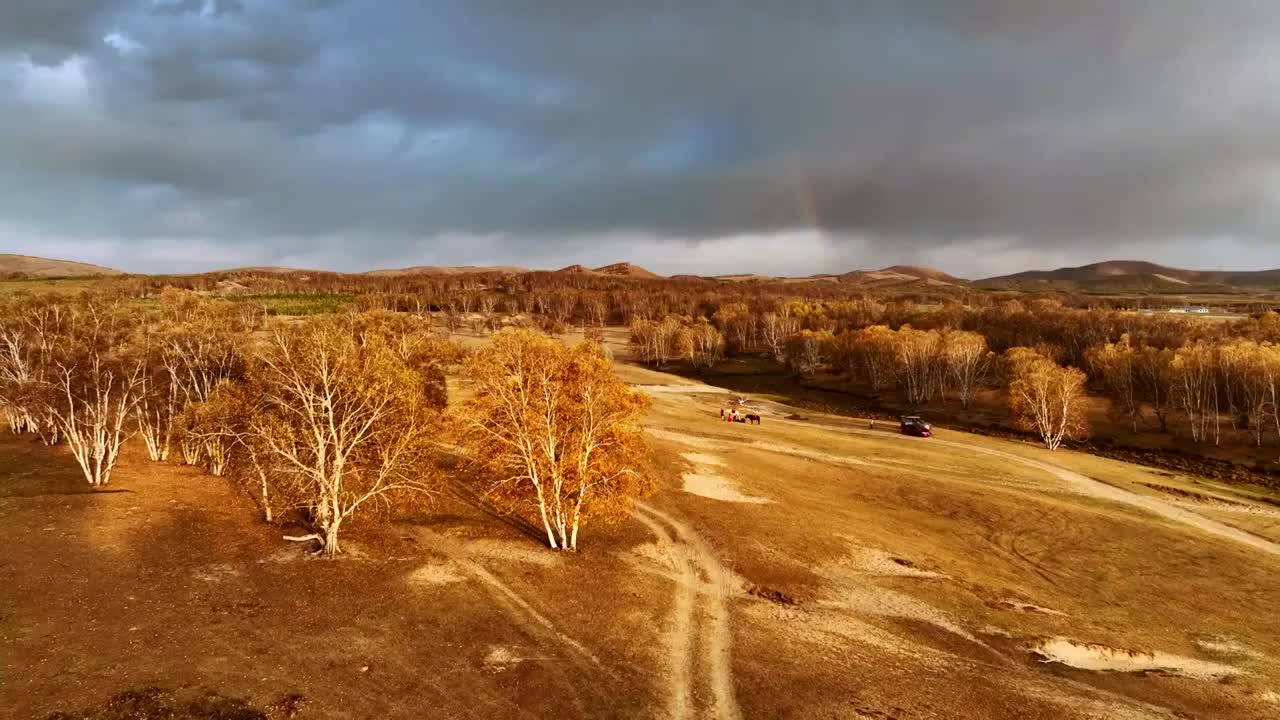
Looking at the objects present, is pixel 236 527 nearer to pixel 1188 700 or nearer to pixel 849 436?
pixel 1188 700

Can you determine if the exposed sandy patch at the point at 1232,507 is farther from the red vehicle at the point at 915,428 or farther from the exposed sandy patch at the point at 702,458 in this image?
the exposed sandy patch at the point at 702,458

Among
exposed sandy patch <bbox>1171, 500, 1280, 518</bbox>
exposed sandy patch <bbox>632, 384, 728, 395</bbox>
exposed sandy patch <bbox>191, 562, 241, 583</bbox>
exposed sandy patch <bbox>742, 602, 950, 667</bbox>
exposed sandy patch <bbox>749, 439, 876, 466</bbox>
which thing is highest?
exposed sandy patch <bbox>191, 562, 241, 583</bbox>

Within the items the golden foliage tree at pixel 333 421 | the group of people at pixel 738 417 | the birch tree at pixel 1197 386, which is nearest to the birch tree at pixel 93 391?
the golden foliage tree at pixel 333 421

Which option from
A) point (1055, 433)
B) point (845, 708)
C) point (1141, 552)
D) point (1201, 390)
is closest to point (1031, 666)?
point (845, 708)

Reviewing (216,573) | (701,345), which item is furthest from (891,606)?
(701,345)

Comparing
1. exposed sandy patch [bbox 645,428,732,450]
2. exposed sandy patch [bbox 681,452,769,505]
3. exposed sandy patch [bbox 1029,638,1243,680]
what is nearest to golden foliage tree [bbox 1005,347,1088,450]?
exposed sandy patch [bbox 645,428,732,450]

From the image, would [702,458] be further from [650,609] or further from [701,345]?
[701,345]

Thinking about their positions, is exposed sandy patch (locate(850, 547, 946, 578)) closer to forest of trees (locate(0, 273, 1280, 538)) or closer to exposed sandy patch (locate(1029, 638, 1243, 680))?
exposed sandy patch (locate(1029, 638, 1243, 680))
